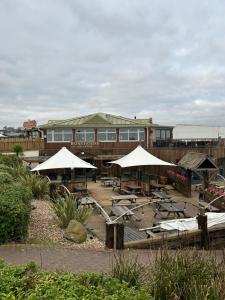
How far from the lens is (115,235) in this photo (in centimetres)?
868

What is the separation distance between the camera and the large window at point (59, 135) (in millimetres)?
35188

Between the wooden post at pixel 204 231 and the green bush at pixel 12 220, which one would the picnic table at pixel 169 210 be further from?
the green bush at pixel 12 220

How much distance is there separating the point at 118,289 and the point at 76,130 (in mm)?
31826

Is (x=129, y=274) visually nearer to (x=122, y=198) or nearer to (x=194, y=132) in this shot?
(x=122, y=198)

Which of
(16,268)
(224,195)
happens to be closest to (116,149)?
(224,195)

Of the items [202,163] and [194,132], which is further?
[194,132]

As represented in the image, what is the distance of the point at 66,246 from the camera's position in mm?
8922

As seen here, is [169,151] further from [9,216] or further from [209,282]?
[209,282]

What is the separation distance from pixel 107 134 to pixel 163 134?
8950 mm

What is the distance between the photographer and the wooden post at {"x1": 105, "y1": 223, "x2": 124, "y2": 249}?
8.61 m

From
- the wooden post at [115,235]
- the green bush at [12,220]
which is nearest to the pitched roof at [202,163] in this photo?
the wooden post at [115,235]

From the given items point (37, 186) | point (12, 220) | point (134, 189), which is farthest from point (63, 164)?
point (12, 220)

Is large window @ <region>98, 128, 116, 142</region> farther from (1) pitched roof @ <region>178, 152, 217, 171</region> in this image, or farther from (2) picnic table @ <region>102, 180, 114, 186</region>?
(1) pitched roof @ <region>178, 152, 217, 171</region>

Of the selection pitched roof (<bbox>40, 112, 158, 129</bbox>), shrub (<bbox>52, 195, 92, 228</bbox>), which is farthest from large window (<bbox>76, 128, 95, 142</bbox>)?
shrub (<bbox>52, 195, 92, 228</bbox>)
